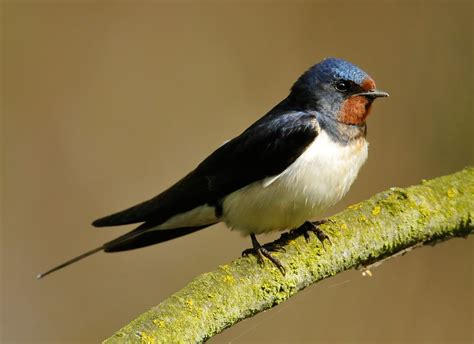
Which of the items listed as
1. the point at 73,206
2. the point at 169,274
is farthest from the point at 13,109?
the point at 169,274

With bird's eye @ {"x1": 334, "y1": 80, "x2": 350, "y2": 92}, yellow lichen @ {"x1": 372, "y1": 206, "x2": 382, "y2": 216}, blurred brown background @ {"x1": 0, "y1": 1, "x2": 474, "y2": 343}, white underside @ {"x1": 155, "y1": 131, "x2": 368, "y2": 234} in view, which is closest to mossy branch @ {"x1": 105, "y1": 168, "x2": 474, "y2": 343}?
yellow lichen @ {"x1": 372, "y1": 206, "x2": 382, "y2": 216}

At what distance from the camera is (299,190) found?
307 centimetres

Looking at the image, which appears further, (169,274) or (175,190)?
(169,274)

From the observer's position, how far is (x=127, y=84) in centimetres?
508

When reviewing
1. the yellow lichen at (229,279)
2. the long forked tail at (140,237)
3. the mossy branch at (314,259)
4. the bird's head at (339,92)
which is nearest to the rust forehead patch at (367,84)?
the bird's head at (339,92)

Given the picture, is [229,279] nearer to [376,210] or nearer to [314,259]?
[314,259]

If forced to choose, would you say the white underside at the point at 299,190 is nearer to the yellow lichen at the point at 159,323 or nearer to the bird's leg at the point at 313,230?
the bird's leg at the point at 313,230

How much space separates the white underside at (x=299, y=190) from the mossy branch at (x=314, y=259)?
143 millimetres

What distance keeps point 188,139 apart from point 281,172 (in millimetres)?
1988

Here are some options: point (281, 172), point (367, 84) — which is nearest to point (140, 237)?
point (281, 172)

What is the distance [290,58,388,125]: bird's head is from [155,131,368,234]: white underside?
5.7 inches

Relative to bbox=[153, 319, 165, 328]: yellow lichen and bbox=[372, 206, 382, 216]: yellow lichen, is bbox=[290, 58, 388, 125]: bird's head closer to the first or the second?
bbox=[372, 206, 382, 216]: yellow lichen

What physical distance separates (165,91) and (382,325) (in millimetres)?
2012

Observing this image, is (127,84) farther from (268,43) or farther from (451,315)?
(451,315)
